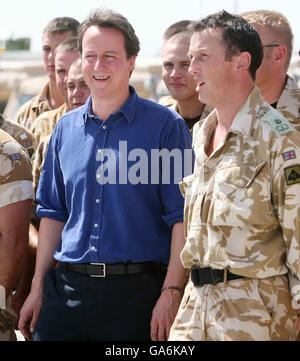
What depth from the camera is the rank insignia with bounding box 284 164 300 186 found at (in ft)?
10.7

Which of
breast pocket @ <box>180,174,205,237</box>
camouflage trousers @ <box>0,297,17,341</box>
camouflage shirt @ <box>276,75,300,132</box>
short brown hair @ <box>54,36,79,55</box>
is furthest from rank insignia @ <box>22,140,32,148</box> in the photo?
breast pocket @ <box>180,174,205,237</box>

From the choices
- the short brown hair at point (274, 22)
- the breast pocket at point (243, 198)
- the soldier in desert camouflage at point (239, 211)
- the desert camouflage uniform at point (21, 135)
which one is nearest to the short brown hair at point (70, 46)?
the desert camouflage uniform at point (21, 135)

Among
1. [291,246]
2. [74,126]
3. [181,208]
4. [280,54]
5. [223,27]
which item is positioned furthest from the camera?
[280,54]

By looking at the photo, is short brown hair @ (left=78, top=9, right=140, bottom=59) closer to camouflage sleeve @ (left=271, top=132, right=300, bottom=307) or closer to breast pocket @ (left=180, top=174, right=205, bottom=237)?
breast pocket @ (left=180, top=174, right=205, bottom=237)

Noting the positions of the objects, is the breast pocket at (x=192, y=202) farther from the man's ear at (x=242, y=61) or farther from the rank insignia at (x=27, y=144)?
the rank insignia at (x=27, y=144)

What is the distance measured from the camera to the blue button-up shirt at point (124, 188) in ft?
12.4

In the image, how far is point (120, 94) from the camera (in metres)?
3.98

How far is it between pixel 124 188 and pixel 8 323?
3.68ft

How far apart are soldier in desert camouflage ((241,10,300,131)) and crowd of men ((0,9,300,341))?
105 mm

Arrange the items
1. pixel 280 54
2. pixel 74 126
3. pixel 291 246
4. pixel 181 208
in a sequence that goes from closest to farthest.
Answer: pixel 291 246, pixel 181 208, pixel 74 126, pixel 280 54
